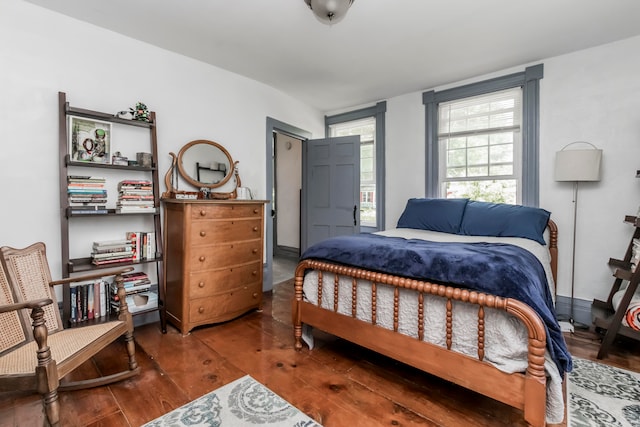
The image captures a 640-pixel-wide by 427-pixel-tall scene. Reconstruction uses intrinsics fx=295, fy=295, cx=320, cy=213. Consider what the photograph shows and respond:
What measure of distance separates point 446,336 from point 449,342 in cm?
3

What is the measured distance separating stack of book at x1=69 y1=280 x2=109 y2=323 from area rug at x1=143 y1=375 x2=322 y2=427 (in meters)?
1.18

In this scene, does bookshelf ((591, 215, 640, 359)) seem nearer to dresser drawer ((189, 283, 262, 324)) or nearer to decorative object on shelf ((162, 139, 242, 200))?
dresser drawer ((189, 283, 262, 324))

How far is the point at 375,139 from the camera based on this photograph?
415 cm

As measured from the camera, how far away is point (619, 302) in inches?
82.6

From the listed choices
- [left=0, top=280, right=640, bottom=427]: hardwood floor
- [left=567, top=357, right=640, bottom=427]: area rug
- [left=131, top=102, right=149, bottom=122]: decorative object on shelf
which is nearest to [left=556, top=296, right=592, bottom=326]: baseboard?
[left=0, top=280, right=640, bottom=427]: hardwood floor

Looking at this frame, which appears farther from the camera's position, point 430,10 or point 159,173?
point 159,173

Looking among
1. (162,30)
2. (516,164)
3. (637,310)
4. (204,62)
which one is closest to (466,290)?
(637,310)

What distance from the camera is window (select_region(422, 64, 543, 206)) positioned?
2990 mm

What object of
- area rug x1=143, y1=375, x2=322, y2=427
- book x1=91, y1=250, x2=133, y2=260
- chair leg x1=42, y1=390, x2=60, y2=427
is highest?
book x1=91, y1=250, x2=133, y2=260

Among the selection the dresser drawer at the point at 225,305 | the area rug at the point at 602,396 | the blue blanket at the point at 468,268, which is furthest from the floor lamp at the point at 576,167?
the dresser drawer at the point at 225,305

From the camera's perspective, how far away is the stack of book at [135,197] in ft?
7.66

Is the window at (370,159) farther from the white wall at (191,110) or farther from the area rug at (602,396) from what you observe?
the area rug at (602,396)

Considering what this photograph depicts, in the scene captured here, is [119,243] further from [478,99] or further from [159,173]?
[478,99]

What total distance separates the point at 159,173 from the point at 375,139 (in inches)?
109
